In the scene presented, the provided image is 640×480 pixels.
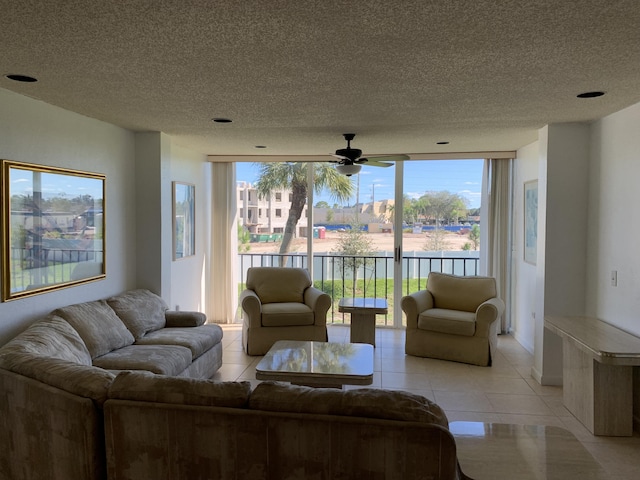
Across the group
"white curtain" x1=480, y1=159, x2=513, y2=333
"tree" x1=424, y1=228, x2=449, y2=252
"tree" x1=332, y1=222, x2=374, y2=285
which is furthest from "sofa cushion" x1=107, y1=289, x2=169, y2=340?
"white curtain" x1=480, y1=159, x2=513, y2=333

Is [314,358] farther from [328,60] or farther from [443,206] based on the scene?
[443,206]

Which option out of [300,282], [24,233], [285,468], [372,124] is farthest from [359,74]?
[300,282]

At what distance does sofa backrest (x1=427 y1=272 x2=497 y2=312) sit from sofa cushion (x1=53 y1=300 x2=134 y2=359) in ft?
11.1

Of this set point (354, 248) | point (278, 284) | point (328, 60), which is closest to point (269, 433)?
point (328, 60)

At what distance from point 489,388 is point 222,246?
4.03 m

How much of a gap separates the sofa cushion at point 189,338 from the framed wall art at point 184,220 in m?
1.41

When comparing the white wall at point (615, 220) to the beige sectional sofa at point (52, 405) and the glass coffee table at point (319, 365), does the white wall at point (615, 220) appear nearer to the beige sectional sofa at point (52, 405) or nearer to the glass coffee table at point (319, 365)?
the glass coffee table at point (319, 365)

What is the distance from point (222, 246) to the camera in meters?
6.87

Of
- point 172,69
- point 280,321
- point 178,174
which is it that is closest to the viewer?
point 172,69

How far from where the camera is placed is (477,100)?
3.44 meters

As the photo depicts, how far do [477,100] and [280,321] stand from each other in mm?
3019

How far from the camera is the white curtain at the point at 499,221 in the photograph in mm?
6238

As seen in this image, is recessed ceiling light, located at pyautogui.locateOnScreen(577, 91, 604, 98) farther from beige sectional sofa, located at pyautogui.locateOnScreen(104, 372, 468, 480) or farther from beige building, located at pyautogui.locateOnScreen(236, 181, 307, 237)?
beige building, located at pyautogui.locateOnScreen(236, 181, 307, 237)

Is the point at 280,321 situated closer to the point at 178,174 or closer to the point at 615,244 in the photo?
the point at 178,174
